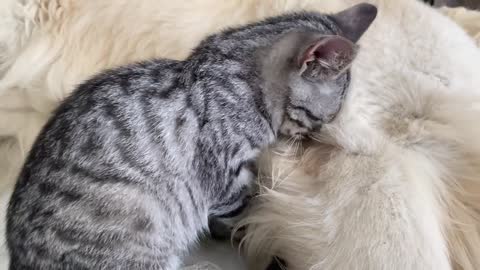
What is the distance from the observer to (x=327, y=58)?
0.86m

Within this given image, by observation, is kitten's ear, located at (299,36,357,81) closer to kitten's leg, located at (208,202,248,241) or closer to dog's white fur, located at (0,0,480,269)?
dog's white fur, located at (0,0,480,269)

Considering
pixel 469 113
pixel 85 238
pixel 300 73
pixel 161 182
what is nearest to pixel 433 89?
pixel 469 113

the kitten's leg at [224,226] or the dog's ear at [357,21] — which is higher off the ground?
the dog's ear at [357,21]

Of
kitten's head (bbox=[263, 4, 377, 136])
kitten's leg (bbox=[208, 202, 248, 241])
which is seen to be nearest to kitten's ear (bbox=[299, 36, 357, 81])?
kitten's head (bbox=[263, 4, 377, 136])

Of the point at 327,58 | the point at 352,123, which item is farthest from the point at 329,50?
the point at 352,123

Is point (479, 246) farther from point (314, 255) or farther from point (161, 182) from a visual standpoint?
point (161, 182)

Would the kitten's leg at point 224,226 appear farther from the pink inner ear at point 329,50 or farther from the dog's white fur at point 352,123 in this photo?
the pink inner ear at point 329,50

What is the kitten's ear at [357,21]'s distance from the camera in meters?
0.95

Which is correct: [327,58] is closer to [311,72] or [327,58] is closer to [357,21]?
[311,72]

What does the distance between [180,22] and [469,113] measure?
1.79 ft

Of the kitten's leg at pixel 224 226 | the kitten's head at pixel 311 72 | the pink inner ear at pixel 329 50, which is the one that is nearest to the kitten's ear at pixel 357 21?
the kitten's head at pixel 311 72

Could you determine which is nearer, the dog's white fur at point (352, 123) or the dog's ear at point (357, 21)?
the dog's white fur at point (352, 123)

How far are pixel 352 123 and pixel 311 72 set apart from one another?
106mm

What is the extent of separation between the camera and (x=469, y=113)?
0.88 m
